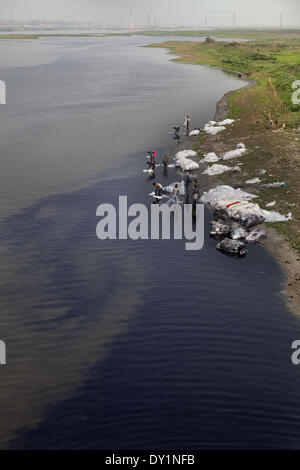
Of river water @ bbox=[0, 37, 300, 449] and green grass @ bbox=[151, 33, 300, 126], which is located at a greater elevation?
green grass @ bbox=[151, 33, 300, 126]

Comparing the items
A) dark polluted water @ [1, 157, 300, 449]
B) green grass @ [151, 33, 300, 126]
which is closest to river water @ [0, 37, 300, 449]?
dark polluted water @ [1, 157, 300, 449]

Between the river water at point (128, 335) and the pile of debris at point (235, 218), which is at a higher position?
the pile of debris at point (235, 218)

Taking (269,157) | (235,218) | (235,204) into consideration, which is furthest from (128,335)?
(269,157)

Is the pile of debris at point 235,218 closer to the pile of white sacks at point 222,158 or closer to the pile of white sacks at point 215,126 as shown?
the pile of white sacks at point 222,158

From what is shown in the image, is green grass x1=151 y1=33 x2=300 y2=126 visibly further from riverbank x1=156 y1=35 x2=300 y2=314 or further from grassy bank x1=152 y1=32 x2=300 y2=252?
riverbank x1=156 y1=35 x2=300 y2=314

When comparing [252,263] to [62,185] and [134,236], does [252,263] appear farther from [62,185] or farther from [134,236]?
[62,185]

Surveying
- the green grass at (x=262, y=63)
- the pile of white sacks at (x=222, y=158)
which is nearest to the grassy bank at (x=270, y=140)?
the green grass at (x=262, y=63)

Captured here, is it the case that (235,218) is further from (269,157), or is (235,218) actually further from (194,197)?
(269,157)
